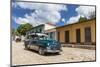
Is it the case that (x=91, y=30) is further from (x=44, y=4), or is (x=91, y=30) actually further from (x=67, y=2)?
(x=44, y=4)

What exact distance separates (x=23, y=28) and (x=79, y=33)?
78 centimetres

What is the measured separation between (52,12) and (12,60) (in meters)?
0.78

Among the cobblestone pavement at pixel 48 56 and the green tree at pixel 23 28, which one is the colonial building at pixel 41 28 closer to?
the green tree at pixel 23 28

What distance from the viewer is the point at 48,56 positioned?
2576mm

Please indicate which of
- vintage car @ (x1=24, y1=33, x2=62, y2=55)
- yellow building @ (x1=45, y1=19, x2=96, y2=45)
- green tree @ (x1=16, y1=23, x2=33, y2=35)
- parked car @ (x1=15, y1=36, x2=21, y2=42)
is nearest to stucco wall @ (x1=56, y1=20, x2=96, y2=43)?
yellow building @ (x1=45, y1=19, x2=96, y2=45)

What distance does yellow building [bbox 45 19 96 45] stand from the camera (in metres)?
2.68

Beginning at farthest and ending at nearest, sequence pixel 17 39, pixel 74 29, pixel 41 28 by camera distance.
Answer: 1. pixel 74 29
2. pixel 41 28
3. pixel 17 39

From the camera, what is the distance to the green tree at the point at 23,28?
2436mm

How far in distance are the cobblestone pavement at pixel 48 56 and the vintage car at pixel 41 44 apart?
6 cm

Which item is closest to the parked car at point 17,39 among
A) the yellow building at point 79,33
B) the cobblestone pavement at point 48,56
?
the cobblestone pavement at point 48,56

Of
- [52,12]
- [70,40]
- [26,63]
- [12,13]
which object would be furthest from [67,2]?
[26,63]

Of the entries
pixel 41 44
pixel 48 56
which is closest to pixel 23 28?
pixel 41 44

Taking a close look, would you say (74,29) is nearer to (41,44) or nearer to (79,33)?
(79,33)

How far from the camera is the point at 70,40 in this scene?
2.73m
